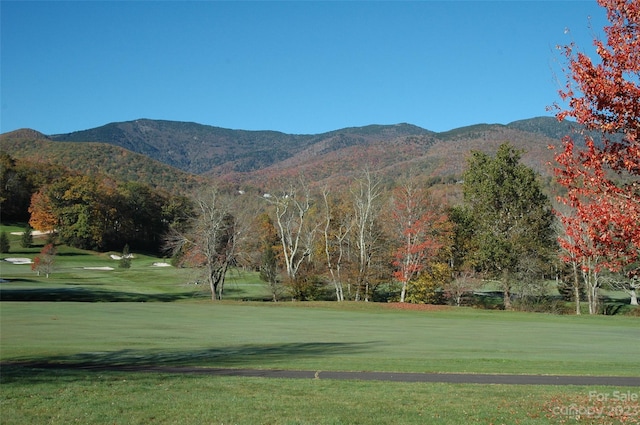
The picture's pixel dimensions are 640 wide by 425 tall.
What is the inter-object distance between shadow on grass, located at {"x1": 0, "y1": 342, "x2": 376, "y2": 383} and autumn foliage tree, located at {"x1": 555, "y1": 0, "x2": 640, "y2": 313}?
39.2 ft

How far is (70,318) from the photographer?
33719mm

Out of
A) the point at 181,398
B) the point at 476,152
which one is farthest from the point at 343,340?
the point at 476,152

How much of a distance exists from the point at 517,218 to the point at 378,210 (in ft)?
56.3

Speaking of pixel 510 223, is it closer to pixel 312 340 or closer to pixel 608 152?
pixel 312 340

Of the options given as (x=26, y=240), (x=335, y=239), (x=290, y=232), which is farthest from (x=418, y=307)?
(x=26, y=240)

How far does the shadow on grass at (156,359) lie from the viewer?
52.9ft

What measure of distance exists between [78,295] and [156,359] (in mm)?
42310

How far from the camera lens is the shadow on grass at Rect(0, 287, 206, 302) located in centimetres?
5376

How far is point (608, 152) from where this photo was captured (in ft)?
34.1

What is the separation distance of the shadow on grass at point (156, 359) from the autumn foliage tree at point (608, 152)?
11.9 m

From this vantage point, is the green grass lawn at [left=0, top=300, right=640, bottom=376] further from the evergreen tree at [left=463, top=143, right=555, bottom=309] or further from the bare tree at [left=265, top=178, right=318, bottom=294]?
the bare tree at [left=265, top=178, right=318, bottom=294]

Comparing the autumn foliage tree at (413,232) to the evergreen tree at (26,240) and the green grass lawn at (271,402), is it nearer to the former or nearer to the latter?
the green grass lawn at (271,402)

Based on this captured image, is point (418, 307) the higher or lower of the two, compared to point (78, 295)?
higher

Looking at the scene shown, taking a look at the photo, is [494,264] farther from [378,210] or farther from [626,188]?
[626,188]
